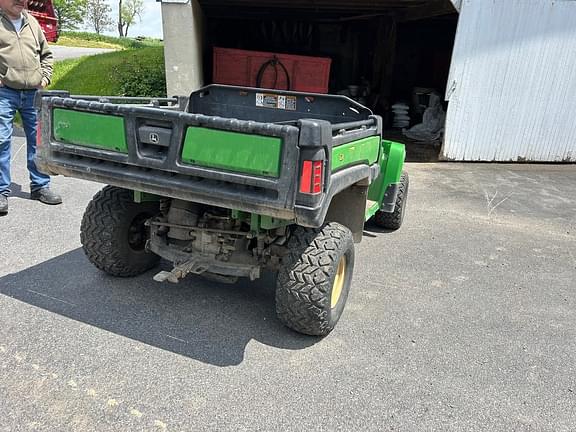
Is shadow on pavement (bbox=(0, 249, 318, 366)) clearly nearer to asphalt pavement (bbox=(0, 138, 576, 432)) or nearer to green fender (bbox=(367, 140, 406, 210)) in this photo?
asphalt pavement (bbox=(0, 138, 576, 432))

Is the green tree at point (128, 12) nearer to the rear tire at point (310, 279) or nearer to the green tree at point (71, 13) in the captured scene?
the green tree at point (71, 13)

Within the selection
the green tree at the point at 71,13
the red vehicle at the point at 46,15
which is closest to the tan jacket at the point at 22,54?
the red vehicle at the point at 46,15

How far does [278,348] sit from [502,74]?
325 inches

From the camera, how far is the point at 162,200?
11.3 ft

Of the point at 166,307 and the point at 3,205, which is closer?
the point at 166,307

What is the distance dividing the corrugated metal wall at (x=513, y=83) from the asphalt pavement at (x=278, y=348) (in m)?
5.15

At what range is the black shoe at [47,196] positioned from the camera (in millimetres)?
5238

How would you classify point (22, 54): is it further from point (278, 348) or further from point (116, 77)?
point (116, 77)

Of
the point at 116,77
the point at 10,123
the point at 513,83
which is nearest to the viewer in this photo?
the point at 10,123

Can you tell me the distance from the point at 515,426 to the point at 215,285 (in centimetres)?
222

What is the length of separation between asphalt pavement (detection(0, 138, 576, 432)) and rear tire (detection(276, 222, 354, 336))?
0.18 meters

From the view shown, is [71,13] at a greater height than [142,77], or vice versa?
[71,13]

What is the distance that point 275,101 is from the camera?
3955 millimetres

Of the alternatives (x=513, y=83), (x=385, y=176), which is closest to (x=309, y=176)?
(x=385, y=176)
